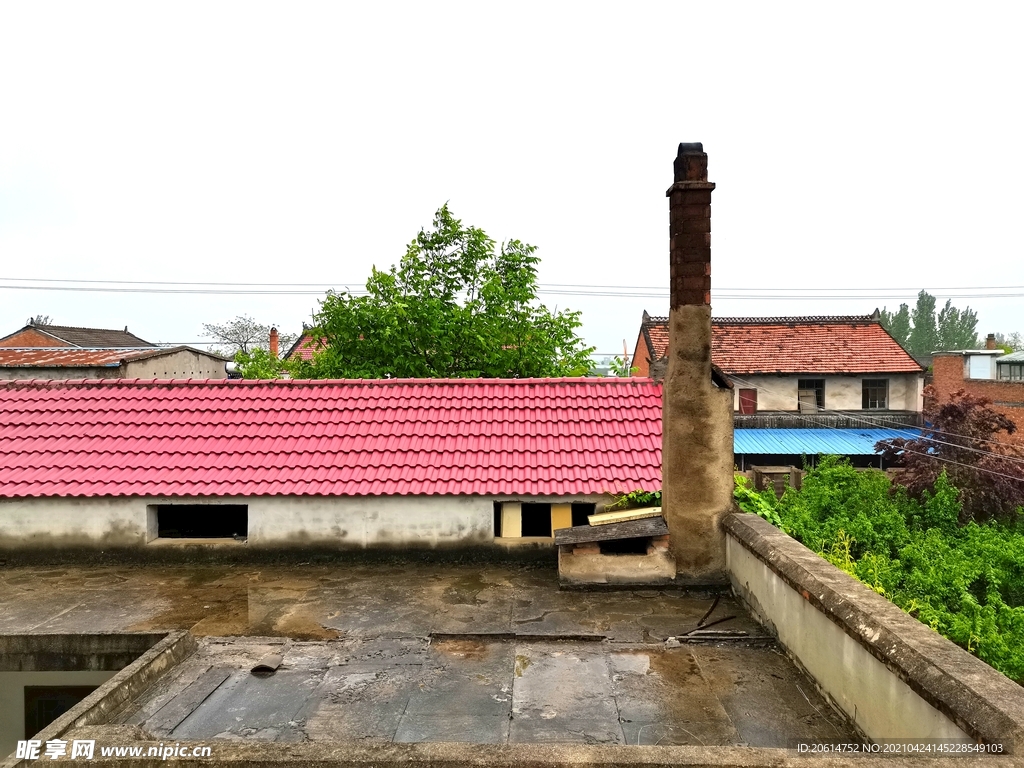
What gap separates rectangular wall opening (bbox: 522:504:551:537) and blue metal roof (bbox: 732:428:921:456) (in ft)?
49.1

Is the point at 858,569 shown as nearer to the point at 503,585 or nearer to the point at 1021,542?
the point at 1021,542

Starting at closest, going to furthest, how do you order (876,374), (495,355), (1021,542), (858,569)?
(858,569)
(1021,542)
(495,355)
(876,374)

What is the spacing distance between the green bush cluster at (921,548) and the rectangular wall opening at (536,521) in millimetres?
2653

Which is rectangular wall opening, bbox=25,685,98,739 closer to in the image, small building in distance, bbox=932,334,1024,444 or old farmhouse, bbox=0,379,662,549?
old farmhouse, bbox=0,379,662,549

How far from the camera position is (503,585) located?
7.48 m

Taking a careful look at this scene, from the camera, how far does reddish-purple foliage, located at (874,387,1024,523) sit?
1681 centimetres

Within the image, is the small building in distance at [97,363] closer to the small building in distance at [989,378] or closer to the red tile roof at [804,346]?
the red tile roof at [804,346]

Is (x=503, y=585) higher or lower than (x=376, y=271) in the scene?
lower

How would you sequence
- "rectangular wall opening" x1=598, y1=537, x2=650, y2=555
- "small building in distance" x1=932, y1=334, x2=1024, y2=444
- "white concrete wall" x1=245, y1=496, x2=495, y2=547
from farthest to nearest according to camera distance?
"small building in distance" x1=932, y1=334, x2=1024, y2=444
"white concrete wall" x1=245, y1=496, x2=495, y2=547
"rectangular wall opening" x1=598, y1=537, x2=650, y2=555

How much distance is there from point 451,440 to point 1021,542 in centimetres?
1232

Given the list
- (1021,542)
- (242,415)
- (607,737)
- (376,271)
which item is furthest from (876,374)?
(607,737)

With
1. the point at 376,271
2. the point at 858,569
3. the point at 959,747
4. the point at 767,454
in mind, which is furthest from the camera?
the point at 767,454

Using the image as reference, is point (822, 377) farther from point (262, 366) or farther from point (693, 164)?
point (693, 164)

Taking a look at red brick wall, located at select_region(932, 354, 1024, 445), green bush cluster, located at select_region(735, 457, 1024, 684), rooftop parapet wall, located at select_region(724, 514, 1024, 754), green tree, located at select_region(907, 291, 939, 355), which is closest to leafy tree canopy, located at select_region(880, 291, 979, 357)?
green tree, located at select_region(907, 291, 939, 355)
